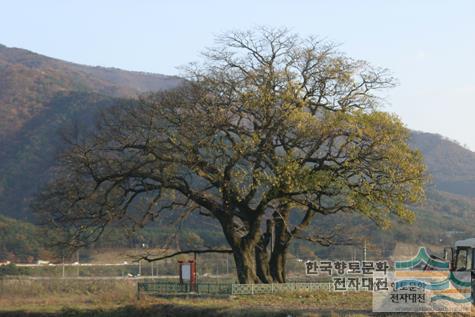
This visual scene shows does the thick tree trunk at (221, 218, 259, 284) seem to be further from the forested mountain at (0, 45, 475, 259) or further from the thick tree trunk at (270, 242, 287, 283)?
the forested mountain at (0, 45, 475, 259)

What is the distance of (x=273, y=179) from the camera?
109 ft

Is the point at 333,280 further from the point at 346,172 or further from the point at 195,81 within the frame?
the point at 195,81

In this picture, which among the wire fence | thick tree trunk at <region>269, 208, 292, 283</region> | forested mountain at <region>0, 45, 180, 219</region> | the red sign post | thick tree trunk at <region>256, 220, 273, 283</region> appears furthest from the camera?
forested mountain at <region>0, 45, 180, 219</region>

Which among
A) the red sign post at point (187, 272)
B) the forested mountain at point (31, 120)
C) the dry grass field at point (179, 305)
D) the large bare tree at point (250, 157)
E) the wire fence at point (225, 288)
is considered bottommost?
the dry grass field at point (179, 305)

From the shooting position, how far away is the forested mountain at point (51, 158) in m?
77.0

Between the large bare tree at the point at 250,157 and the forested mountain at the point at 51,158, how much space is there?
140 inches

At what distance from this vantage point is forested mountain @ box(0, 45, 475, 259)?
77.0m

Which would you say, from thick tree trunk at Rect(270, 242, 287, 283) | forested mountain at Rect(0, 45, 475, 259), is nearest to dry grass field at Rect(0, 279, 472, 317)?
thick tree trunk at Rect(270, 242, 287, 283)

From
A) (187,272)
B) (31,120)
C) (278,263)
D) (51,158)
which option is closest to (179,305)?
(187,272)

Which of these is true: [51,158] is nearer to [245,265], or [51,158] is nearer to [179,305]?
[245,265]

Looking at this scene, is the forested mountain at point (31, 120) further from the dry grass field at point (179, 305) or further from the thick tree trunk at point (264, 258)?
the thick tree trunk at point (264, 258)

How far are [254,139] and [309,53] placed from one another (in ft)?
16.9

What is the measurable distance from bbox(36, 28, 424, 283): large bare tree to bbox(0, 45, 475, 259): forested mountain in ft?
11.7

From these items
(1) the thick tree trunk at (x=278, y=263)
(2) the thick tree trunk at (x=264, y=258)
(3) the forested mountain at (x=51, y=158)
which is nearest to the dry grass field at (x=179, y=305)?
(2) the thick tree trunk at (x=264, y=258)
